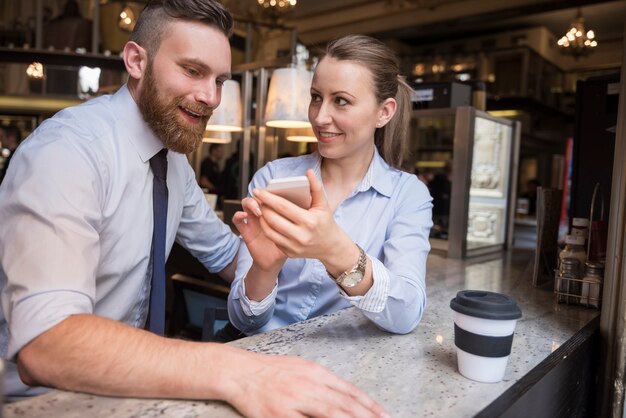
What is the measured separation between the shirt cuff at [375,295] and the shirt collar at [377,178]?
38cm

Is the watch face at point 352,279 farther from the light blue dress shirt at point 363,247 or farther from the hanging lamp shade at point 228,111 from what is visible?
the hanging lamp shade at point 228,111

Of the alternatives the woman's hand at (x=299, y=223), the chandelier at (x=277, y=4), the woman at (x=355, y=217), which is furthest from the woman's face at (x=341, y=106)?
the chandelier at (x=277, y=4)

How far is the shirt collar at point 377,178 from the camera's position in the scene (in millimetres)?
1443

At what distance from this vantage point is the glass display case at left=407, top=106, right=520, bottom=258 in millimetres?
2562

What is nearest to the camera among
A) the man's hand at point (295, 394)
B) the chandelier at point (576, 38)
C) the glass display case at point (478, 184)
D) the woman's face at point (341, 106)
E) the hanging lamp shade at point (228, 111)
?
the man's hand at point (295, 394)

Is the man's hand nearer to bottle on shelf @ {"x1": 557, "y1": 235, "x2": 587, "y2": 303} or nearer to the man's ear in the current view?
the man's ear

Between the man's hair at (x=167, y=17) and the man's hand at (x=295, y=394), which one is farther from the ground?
the man's hair at (x=167, y=17)

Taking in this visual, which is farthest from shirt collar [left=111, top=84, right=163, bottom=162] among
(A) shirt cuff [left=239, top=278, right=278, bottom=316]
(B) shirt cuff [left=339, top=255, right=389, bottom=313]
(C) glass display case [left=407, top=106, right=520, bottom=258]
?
(C) glass display case [left=407, top=106, right=520, bottom=258]

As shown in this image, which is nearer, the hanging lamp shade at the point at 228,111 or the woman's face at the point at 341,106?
the woman's face at the point at 341,106

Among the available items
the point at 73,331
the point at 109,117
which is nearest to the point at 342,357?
the point at 73,331

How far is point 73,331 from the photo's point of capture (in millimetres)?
810

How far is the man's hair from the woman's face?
12.3 inches

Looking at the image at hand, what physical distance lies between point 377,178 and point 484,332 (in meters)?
0.66

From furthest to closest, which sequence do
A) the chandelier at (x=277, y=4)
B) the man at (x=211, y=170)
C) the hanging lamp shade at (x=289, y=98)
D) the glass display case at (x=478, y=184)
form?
1. the chandelier at (x=277, y=4)
2. the man at (x=211, y=170)
3. the hanging lamp shade at (x=289, y=98)
4. the glass display case at (x=478, y=184)
